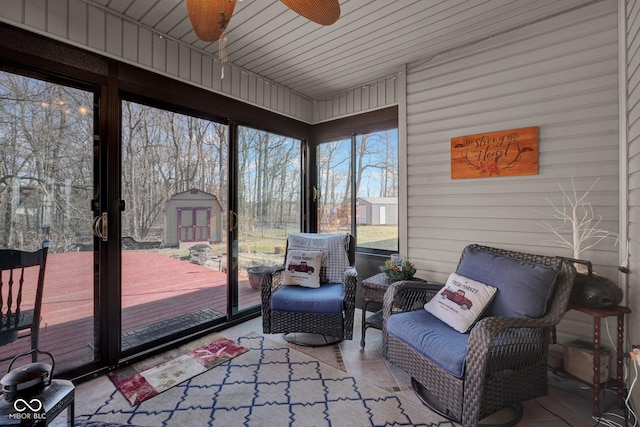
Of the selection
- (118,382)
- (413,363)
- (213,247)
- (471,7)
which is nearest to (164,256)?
(213,247)

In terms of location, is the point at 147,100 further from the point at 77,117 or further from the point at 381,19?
the point at 381,19

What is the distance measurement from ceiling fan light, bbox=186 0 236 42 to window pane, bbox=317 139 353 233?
8.30 feet

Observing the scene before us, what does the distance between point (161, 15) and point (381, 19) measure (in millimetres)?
1699

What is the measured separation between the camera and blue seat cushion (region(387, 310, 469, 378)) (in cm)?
164

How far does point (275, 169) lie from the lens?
370 cm

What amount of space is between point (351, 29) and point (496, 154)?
163cm

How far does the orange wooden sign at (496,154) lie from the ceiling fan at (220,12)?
177 centimetres

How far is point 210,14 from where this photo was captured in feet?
4.29

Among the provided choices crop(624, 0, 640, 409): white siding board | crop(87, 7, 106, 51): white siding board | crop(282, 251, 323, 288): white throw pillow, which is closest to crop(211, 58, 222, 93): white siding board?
crop(87, 7, 106, 51): white siding board

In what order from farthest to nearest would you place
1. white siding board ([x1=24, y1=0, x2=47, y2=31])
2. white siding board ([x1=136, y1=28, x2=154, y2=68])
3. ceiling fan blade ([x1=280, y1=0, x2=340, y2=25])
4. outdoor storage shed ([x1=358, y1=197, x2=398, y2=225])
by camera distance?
1. outdoor storage shed ([x1=358, y1=197, x2=398, y2=225])
2. white siding board ([x1=136, y1=28, x2=154, y2=68])
3. white siding board ([x1=24, y1=0, x2=47, y2=31])
4. ceiling fan blade ([x1=280, y1=0, x2=340, y2=25])

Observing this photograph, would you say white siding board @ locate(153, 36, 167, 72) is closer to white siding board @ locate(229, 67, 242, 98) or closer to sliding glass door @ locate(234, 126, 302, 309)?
white siding board @ locate(229, 67, 242, 98)

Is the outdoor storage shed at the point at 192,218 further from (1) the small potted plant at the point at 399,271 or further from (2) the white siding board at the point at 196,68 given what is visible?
(1) the small potted plant at the point at 399,271

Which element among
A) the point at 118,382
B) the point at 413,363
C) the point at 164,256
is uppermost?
the point at 164,256

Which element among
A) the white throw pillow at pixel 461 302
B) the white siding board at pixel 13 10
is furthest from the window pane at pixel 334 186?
the white siding board at pixel 13 10
